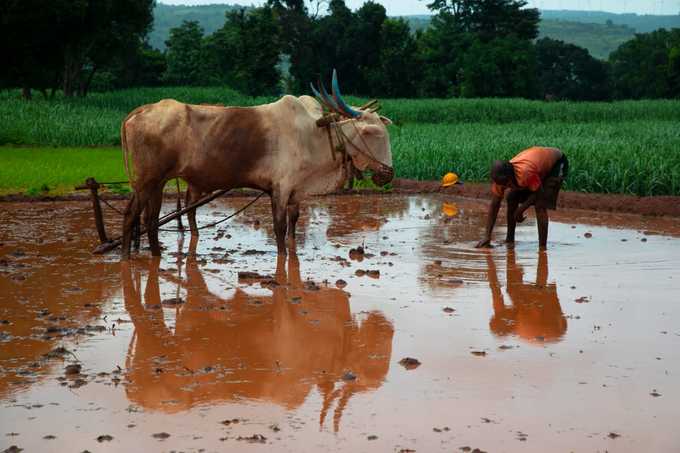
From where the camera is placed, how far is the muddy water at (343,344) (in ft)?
19.1

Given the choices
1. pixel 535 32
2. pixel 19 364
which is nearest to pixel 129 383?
pixel 19 364

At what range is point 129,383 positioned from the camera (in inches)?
263

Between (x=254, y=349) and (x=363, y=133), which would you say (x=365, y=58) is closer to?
(x=363, y=133)

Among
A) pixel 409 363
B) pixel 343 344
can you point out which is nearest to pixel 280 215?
pixel 343 344

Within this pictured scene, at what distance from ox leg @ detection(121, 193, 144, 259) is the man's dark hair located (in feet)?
12.4

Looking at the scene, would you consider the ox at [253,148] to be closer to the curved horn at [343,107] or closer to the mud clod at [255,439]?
the curved horn at [343,107]

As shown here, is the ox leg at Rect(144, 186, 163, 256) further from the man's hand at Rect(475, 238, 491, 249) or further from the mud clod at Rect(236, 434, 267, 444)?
the mud clod at Rect(236, 434, 267, 444)

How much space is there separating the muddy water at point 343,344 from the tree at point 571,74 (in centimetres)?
6002

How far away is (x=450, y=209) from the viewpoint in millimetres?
15906

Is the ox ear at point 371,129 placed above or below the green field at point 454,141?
above

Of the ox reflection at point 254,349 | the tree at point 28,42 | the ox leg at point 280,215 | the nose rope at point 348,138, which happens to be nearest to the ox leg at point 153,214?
the ox leg at point 280,215

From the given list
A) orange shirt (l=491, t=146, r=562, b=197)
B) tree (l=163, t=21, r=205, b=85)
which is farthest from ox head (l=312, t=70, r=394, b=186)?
tree (l=163, t=21, r=205, b=85)

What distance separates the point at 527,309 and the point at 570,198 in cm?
740

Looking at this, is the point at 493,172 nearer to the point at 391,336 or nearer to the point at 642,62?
the point at 391,336
